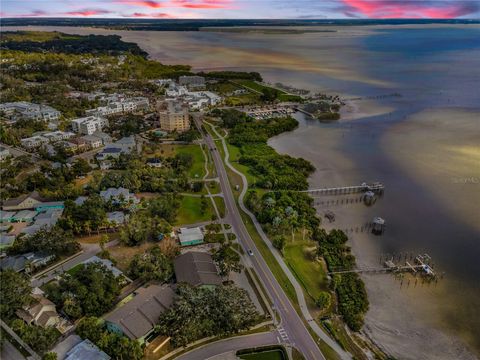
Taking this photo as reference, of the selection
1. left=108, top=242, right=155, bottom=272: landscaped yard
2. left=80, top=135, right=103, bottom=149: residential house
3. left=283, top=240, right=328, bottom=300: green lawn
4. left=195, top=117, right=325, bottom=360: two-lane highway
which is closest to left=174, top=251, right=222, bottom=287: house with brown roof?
left=195, top=117, right=325, bottom=360: two-lane highway

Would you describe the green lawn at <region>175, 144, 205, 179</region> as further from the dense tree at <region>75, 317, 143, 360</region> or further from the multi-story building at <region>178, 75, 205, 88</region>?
the multi-story building at <region>178, 75, 205, 88</region>

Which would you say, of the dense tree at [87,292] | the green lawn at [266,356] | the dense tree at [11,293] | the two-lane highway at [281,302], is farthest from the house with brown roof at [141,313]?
the two-lane highway at [281,302]

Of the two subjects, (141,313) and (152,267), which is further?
(152,267)

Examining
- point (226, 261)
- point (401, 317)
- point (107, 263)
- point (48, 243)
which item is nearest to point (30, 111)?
point (48, 243)

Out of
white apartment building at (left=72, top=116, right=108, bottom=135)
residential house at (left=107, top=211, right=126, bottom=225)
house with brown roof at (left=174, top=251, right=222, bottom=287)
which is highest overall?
white apartment building at (left=72, top=116, right=108, bottom=135)

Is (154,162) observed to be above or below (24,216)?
above

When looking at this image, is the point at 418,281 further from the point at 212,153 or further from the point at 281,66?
→ the point at 281,66

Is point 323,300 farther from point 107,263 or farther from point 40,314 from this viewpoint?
point 40,314
